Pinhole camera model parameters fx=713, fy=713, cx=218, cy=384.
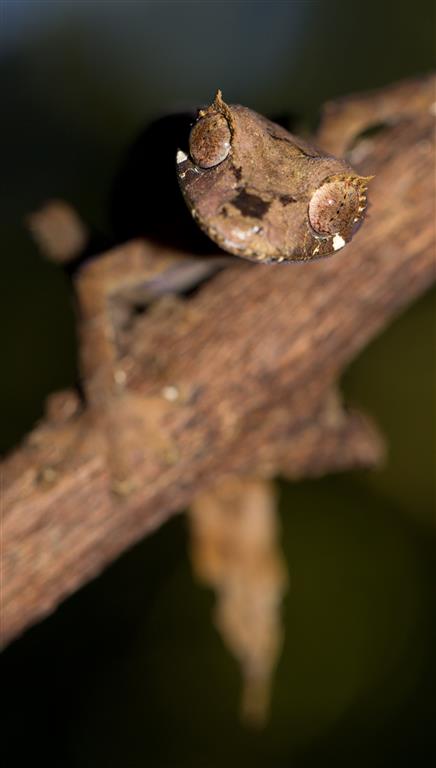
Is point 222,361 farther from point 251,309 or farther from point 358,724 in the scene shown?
point 358,724

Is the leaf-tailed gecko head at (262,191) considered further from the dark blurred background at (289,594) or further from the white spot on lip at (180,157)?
the dark blurred background at (289,594)

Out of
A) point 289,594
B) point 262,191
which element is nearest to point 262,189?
point 262,191

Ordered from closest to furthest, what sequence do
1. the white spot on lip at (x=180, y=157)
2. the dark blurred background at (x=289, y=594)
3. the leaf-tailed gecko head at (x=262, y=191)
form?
the leaf-tailed gecko head at (x=262, y=191) < the white spot on lip at (x=180, y=157) < the dark blurred background at (x=289, y=594)

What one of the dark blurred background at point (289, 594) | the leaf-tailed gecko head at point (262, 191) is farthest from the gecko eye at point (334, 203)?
the dark blurred background at point (289, 594)

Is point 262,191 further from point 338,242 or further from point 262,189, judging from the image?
point 338,242

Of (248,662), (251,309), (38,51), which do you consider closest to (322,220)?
(251,309)

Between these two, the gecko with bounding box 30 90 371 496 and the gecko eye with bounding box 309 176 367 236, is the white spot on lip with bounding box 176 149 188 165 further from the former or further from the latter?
the gecko eye with bounding box 309 176 367 236

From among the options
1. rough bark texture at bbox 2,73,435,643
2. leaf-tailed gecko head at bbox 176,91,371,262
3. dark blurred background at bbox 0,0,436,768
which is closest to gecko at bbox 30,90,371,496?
leaf-tailed gecko head at bbox 176,91,371,262
